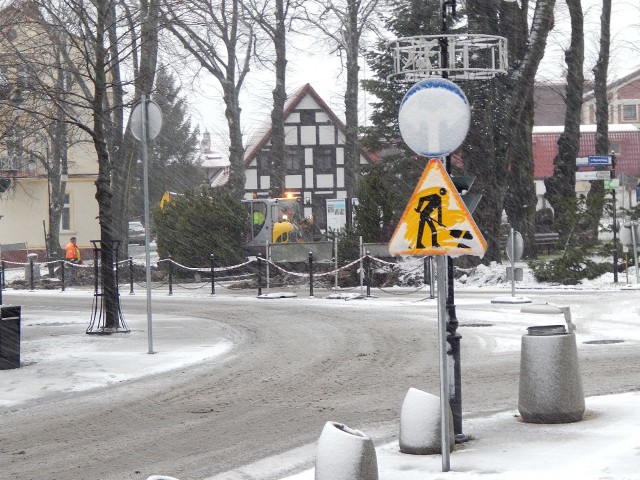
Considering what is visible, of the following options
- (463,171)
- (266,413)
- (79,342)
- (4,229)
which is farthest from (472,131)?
(4,229)

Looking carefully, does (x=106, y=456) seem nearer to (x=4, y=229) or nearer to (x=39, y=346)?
(x=39, y=346)

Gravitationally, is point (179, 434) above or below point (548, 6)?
below

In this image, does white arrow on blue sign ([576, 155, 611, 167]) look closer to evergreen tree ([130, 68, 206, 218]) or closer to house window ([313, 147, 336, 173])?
house window ([313, 147, 336, 173])

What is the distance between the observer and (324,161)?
6988cm

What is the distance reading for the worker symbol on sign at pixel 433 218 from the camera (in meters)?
7.66

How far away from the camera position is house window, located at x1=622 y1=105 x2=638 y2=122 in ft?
316

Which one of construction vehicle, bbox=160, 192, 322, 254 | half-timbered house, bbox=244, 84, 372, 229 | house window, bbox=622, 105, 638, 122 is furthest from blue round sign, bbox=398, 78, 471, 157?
house window, bbox=622, 105, 638, 122

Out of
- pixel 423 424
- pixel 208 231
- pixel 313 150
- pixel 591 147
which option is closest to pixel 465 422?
pixel 423 424

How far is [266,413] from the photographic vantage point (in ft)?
35.7

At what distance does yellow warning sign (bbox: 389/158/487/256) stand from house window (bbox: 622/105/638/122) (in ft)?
303

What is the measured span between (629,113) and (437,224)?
93.0 metres

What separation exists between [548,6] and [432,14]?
538 cm

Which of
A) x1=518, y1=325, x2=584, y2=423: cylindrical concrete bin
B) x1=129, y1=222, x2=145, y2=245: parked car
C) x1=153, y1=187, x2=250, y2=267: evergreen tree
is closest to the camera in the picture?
x1=518, y1=325, x2=584, y2=423: cylindrical concrete bin

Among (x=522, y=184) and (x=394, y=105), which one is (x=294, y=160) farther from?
(x=522, y=184)
